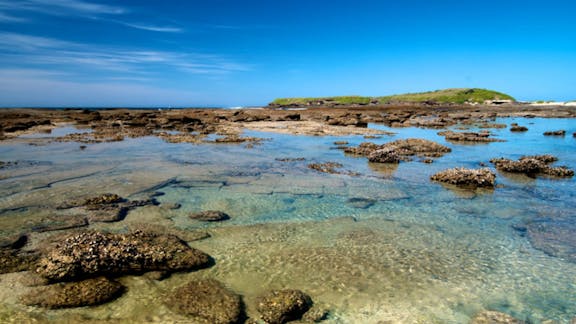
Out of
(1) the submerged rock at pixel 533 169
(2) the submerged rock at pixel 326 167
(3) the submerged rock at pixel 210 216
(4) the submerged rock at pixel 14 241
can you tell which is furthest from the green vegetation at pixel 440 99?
(4) the submerged rock at pixel 14 241

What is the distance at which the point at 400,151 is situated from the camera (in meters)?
24.6

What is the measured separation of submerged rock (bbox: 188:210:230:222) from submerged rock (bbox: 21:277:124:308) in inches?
166

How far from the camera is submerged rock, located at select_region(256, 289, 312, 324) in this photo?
6.55 metres

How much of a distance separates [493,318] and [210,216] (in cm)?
807

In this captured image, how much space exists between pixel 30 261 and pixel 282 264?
5.73m

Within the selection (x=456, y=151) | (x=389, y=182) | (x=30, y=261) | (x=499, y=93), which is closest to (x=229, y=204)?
(x=30, y=261)

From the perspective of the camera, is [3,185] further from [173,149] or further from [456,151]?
[456,151]

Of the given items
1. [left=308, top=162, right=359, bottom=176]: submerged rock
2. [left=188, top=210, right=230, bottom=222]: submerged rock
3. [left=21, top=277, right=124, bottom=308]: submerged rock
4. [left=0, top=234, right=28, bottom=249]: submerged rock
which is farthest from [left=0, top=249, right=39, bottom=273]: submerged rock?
[left=308, top=162, right=359, bottom=176]: submerged rock

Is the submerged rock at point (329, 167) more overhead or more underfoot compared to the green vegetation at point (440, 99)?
more underfoot

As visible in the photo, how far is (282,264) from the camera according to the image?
865cm

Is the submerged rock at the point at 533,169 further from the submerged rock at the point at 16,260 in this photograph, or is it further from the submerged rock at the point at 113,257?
the submerged rock at the point at 16,260

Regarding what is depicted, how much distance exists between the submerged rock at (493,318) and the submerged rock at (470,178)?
32.8ft

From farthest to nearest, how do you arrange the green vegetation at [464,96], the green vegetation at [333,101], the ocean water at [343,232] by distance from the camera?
the green vegetation at [333,101] → the green vegetation at [464,96] → the ocean water at [343,232]

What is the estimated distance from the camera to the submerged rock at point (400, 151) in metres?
21.4
